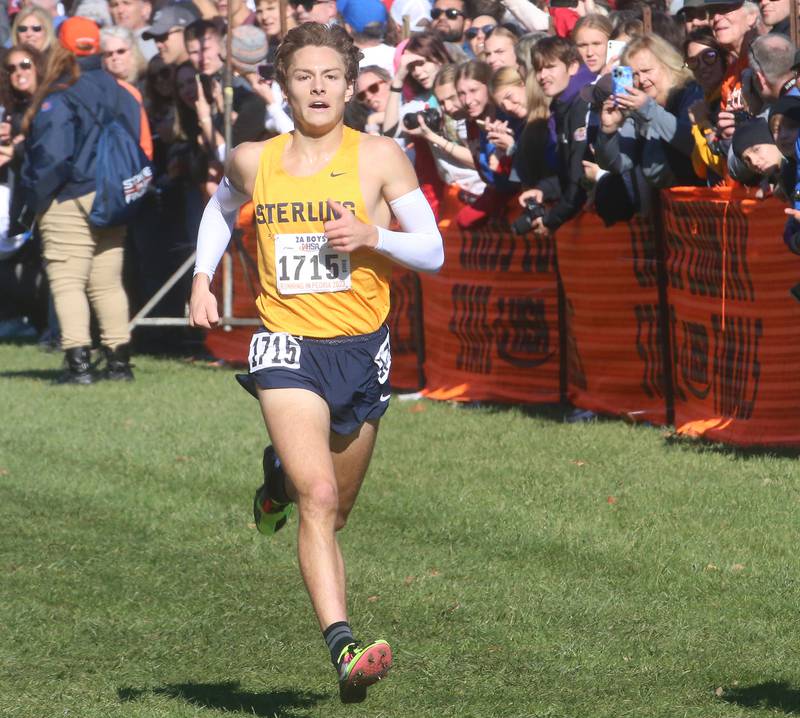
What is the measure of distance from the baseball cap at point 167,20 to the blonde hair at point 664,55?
23.8ft

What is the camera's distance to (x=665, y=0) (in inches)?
515

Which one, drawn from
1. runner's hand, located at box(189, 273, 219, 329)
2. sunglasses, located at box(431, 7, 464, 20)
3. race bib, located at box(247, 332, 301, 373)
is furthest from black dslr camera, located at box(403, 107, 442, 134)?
race bib, located at box(247, 332, 301, 373)

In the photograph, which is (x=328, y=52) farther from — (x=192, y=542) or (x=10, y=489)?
(x=10, y=489)

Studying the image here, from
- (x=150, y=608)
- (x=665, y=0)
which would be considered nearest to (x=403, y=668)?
(x=150, y=608)

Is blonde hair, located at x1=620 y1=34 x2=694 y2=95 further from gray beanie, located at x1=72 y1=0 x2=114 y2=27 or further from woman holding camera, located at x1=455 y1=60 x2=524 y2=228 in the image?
gray beanie, located at x1=72 y1=0 x2=114 y2=27

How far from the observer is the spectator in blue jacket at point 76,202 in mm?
14508

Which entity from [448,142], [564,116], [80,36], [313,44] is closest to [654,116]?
[564,116]

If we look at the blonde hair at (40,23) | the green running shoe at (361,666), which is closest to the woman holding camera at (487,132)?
the blonde hair at (40,23)

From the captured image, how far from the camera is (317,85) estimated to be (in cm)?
609

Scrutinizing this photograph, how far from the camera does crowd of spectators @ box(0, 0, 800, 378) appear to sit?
9.73m

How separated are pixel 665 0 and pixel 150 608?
7.44 m

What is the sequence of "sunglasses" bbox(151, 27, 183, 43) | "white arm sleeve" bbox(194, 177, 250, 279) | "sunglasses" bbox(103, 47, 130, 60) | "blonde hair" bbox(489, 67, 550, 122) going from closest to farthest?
1. "white arm sleeve" bbox(194, 177, 250, 279)
2. "blonde hair" bbox(489, 67, 550, 122)
3. "sunglasses" bbox(103, 47, 130, 60)
4. "sunglasses" bbox(151, 27, 183, 43)

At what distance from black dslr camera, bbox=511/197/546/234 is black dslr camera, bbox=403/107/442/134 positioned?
1.31m

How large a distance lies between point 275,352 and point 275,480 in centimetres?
93
